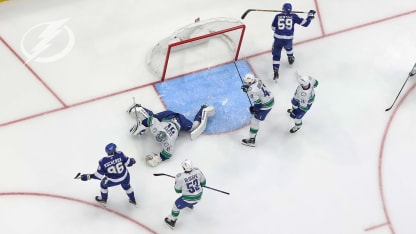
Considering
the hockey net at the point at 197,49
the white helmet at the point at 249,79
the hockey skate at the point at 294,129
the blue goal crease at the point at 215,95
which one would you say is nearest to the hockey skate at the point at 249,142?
the blue goal crease at the point at 215,95

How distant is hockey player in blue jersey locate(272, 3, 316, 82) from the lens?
321 inches

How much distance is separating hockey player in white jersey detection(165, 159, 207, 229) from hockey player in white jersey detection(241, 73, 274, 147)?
4.31 ft

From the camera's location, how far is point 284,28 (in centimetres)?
824

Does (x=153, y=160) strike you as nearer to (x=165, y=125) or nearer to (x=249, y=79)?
(x=165, y=125)

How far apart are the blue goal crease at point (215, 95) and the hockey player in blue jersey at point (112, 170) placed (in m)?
1.56

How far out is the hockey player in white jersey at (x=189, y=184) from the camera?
21.7ft

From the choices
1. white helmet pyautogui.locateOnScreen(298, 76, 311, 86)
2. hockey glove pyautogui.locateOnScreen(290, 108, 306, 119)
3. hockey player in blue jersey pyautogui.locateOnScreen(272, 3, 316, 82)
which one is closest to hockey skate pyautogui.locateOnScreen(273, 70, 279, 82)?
hockey player in blue jersey pyautogui.locateOnScreen(272, 3, 316, 82)

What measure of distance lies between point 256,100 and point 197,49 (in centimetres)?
183

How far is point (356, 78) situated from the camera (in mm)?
8844

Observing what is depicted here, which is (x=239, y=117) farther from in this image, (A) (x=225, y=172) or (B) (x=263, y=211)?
(B) (x=263, y=211)

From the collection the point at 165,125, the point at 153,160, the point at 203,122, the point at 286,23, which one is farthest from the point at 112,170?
the point at 286,23

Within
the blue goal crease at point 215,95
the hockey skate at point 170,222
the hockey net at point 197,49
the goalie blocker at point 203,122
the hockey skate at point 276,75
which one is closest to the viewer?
the hockey skate at point 170,222

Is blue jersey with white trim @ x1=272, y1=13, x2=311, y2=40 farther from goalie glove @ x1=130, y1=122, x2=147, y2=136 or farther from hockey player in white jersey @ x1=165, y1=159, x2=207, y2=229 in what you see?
hockey player in white jersey @ x1=165, y1=159, x2=207, y2=229

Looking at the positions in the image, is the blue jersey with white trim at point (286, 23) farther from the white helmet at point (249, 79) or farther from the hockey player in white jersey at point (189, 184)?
the hockey player in white jersey at point (189, 184)
